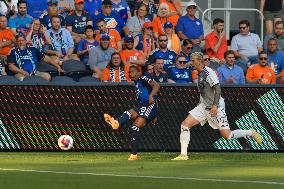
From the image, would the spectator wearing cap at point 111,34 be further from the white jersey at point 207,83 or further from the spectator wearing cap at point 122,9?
the white jersey at point 207,83

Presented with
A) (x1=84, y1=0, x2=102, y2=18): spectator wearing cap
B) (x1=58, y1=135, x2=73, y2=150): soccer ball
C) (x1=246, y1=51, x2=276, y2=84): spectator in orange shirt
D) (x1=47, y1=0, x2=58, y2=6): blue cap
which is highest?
(x1=47, y1=0, x2=58, y2=6): blue cap

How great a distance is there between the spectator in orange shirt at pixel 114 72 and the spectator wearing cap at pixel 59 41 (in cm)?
132

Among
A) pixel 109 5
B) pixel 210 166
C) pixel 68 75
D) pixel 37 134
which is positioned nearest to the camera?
pixel 210 166

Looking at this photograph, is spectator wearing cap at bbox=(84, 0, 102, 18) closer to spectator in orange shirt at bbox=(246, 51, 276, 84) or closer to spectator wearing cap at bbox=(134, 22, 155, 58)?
spectator wearing cap at bbox=(134, 22, 155, 58)

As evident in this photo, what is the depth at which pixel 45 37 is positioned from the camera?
2242 cm

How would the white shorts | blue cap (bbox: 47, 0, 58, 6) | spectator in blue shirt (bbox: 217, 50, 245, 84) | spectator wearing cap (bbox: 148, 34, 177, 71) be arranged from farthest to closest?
blue cap (bbox: 47, 0, 58, 6) < spectator wearing cap (bbox: 148, 34, 177, 71) < spectator in blue shirt (bbox: 217, 50, 245, 84) < the white shorts

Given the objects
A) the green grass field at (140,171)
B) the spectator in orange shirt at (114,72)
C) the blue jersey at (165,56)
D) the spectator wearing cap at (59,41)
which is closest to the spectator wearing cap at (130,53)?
the blue jersey at (165,56)

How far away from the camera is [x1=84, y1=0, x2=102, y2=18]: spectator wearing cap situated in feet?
79.2

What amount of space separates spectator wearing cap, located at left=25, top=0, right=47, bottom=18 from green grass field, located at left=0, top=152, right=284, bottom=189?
5.01 m

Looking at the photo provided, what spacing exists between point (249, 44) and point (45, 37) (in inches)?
198

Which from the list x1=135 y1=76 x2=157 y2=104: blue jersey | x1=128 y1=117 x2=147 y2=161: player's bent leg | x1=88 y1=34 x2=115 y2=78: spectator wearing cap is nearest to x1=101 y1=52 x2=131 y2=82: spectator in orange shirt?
x1=88 y1=34 x2=115 y2=78: spectator wearing cap

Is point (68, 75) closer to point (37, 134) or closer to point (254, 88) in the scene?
point (37, 134)

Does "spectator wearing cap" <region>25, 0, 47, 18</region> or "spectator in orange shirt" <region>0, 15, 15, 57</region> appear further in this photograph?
"spectator wearing cap" <region>25, 0, 47, 18</region>

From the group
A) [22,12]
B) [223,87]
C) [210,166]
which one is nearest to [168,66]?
[223,87]
